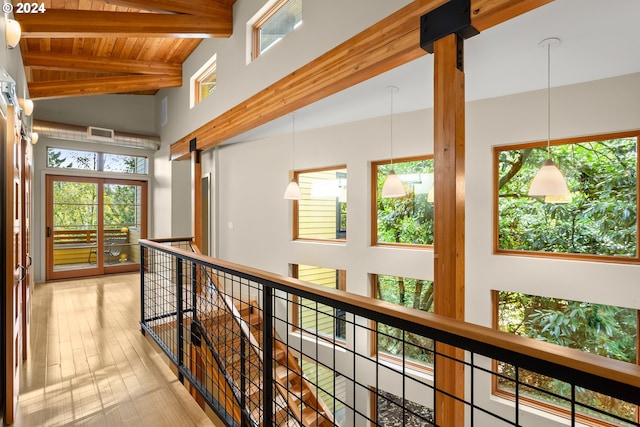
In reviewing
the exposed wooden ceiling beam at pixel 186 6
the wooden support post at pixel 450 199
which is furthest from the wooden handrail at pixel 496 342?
the exposed wooden ceiling beam at pixel 186 6

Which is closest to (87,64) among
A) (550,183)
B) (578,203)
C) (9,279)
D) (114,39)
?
(114,39)

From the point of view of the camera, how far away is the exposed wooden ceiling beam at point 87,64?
4.98 metres

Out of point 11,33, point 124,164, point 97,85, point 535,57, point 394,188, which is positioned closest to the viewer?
point 11,33

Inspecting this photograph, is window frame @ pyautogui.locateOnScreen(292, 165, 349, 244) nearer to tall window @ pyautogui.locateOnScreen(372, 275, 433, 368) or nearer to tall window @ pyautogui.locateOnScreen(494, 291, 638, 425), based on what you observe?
tall window @ pyautogui.locateOnScreen(372, 275, 433, 368)

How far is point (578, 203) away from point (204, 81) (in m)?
5.75

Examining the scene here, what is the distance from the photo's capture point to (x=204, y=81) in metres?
6.09

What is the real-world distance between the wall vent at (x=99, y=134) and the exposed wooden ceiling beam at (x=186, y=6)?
3654mm

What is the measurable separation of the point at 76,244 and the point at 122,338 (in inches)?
183

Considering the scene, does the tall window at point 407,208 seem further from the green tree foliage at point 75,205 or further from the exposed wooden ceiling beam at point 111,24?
the green tree foliage at point 75,205

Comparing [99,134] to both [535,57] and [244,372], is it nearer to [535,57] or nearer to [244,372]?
[244,372]

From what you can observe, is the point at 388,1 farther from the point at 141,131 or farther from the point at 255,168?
the point at 141,131

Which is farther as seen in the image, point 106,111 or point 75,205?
point 106,111

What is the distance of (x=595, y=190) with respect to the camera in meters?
3.05

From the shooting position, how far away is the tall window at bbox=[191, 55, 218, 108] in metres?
5.65
